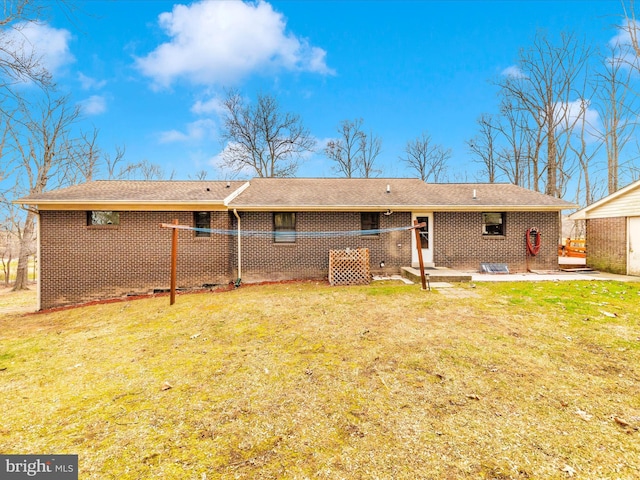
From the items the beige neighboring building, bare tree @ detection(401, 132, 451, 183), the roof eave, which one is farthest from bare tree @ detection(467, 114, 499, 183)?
the roof eave

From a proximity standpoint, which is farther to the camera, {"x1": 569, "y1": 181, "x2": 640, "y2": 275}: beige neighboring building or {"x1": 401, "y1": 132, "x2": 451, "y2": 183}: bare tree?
{"x1": 401, "y1": 132, "x2": 451, "y2": 183}: bare tree

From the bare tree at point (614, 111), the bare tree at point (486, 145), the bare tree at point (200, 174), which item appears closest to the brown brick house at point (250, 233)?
the bare tree at point (614, 111)

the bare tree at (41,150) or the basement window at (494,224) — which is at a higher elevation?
the bare tree at (41,150)

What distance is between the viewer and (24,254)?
58.5 feet

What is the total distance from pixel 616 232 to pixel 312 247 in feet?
39.9

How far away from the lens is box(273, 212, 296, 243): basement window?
10.9 meters

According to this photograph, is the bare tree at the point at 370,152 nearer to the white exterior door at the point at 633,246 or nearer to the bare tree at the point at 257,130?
the bare tree at the point at 257,130

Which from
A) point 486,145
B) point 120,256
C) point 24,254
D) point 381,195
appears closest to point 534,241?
point 381,195

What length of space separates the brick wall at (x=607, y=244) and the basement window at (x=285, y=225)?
12.8 m

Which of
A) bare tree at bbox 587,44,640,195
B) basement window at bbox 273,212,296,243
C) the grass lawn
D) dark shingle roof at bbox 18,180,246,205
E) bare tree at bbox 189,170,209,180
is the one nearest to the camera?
the grass lawn

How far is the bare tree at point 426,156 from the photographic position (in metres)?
28.5

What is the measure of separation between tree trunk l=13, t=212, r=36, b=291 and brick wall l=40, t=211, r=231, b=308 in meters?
12.1

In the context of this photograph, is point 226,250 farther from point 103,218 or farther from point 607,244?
point 607,244

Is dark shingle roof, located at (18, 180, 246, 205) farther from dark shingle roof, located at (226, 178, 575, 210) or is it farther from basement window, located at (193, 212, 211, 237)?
dark shingle roof, located at (226, 178, 575, 210)
